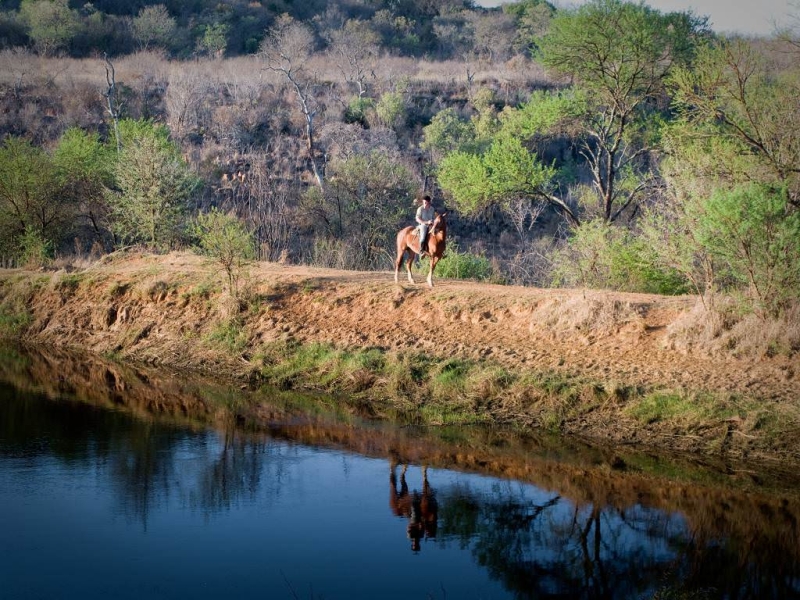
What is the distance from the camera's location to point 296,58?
197ft

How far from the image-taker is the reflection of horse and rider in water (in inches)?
395

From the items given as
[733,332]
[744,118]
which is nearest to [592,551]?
[733,332]

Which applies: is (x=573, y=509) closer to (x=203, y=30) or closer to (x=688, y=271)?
(x=688, y=271)

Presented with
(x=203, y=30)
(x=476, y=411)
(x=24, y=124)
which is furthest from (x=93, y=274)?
(x=203, y=30)

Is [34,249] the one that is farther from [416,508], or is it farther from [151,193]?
[416,508]

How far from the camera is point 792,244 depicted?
1427cm

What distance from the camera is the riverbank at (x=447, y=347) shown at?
13141 millimetres

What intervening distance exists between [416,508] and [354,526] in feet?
2.99

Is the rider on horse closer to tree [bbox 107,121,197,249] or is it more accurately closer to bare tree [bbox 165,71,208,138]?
tree [bbox 107,121,197,249]

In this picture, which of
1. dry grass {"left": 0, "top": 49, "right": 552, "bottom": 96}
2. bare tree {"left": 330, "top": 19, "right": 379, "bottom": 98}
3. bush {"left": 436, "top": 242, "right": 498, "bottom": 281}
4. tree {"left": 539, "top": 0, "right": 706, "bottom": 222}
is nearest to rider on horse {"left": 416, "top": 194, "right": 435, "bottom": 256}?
bush {"left": 436, "top": 242, "right": 498, "bottom": 281}

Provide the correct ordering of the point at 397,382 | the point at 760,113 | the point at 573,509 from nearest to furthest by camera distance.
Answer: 1. the point at 573,509
2. the point at 397,382
3. the point at 760,113

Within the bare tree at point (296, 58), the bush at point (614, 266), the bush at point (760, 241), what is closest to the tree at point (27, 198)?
the bush at point (614, 266)

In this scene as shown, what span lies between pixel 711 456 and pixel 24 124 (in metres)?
45.1

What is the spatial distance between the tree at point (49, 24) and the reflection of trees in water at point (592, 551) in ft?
185
